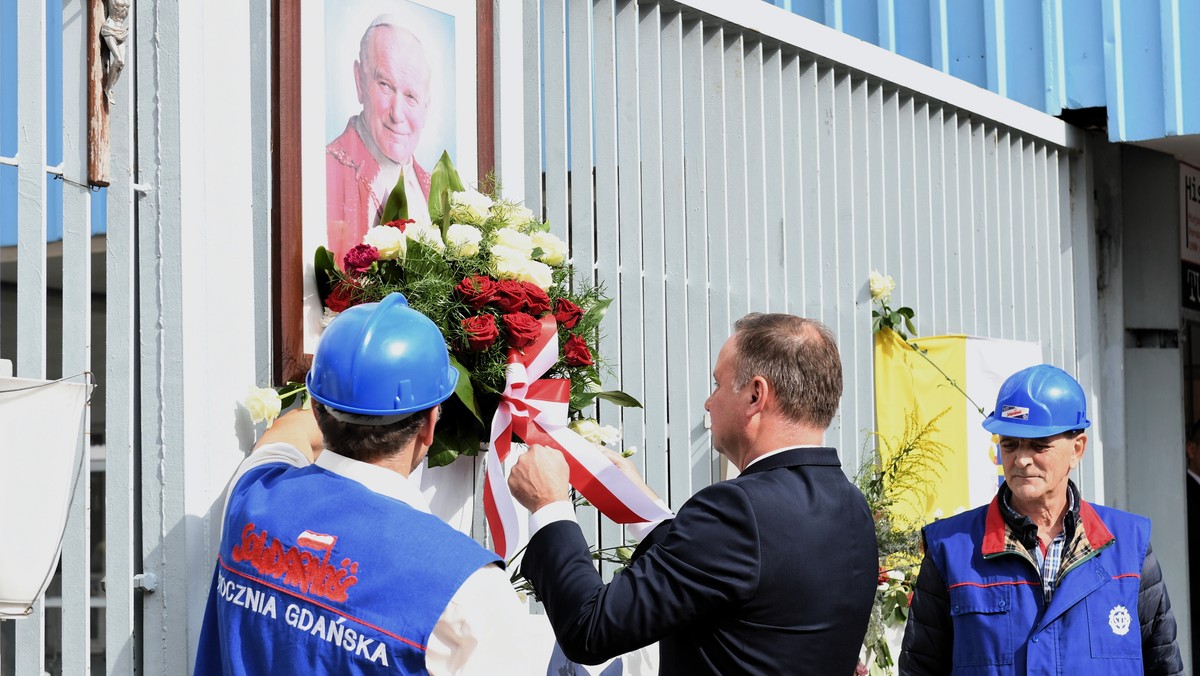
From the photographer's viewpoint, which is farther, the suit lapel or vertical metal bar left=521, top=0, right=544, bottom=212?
vertical metal bar left=521, top=0, right=544, bottom=212

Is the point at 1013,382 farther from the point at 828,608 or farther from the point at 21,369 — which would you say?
the point at 21,369

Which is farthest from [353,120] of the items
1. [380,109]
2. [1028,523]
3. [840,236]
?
[840,236]

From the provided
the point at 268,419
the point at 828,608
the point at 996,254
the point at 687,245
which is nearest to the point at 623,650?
the point at 828,608

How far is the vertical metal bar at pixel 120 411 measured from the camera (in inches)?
126

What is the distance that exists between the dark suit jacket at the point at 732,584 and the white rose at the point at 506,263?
2.24 ft

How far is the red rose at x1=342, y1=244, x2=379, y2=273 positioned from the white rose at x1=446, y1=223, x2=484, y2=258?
19 centimetres

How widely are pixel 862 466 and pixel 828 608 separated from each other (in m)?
2.78

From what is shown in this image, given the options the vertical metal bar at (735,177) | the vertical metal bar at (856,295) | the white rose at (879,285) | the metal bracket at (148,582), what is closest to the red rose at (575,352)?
the metal bracket at (148,582)

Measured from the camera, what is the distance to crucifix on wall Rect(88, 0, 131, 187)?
10.2ft

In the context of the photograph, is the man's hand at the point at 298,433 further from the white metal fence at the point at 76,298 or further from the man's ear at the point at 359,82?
the man's ear at the point at 359,82

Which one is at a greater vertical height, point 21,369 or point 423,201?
point 423,201

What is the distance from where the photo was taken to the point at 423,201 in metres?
3.82

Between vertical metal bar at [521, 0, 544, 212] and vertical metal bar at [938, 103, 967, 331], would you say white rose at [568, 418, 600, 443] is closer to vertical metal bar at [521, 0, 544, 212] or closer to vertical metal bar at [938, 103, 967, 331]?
vertical metal bar at [521, 0, 544, 212]

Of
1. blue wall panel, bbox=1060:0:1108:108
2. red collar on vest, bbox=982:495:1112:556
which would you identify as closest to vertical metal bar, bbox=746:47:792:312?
red collar on vest, bbox=982:495:1112:556
